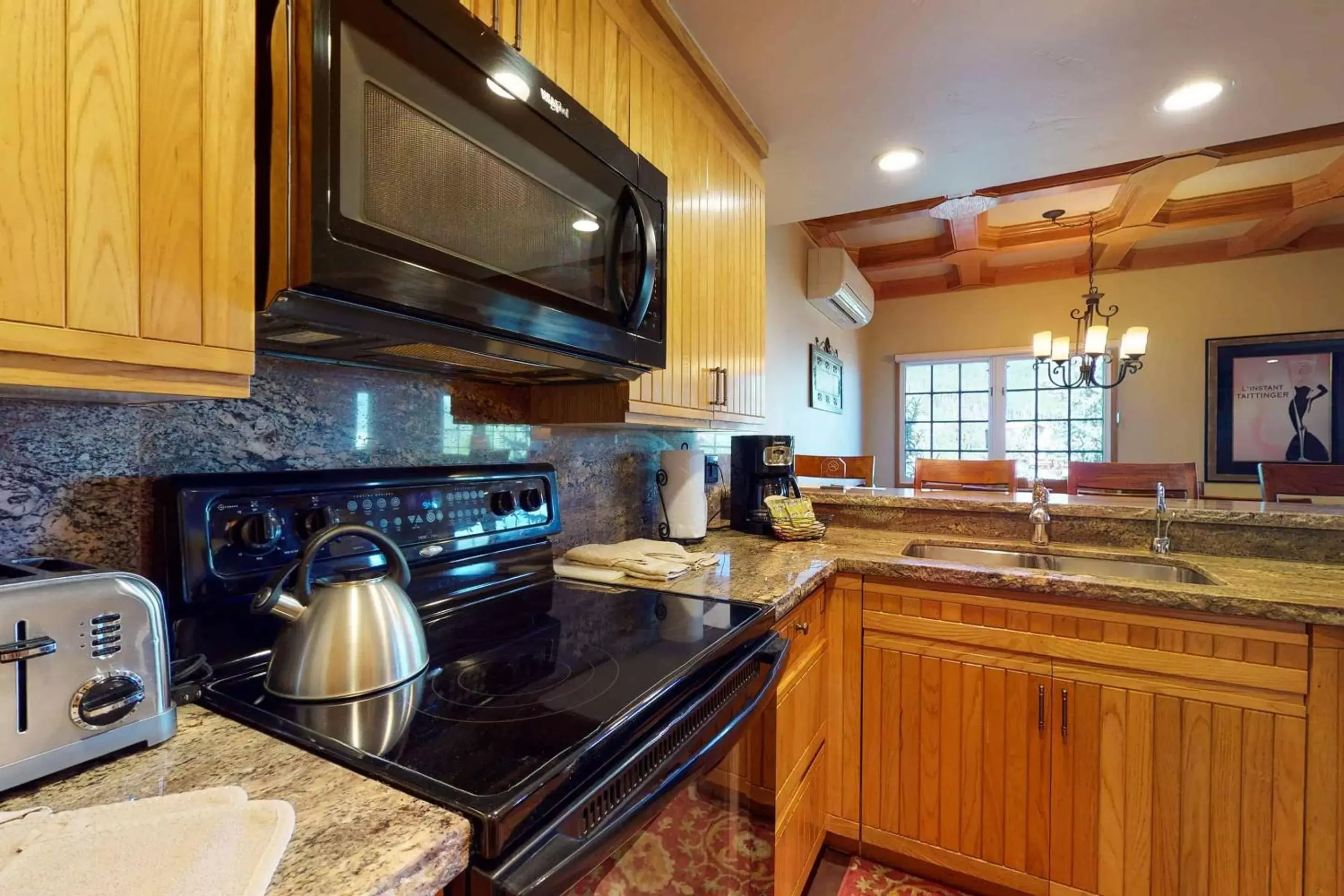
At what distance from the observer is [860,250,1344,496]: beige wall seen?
423 centimetres

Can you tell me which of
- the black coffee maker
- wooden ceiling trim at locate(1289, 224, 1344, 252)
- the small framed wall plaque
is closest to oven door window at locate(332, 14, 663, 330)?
the black coffee maker

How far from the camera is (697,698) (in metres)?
0.86

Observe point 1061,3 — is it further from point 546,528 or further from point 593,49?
point 546,528

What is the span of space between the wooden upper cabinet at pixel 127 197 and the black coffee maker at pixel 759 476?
1573 millimetres

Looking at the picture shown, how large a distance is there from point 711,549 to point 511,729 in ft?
3.84

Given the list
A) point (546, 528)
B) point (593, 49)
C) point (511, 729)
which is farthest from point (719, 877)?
point (593, 49)

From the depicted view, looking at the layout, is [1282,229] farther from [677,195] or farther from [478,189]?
[478,189]

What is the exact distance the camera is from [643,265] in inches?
45.1

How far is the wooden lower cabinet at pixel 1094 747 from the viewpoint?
4.09ft

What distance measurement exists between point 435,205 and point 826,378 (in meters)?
3.78

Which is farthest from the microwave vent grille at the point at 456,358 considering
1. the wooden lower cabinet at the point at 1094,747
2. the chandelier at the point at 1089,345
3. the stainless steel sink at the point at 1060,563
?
the chandelier at the point at 1089,345

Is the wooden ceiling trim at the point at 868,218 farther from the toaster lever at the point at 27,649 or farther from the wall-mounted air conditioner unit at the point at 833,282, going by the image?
the toaster lever at the point at 27,649

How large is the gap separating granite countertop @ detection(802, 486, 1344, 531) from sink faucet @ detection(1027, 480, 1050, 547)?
6 cm

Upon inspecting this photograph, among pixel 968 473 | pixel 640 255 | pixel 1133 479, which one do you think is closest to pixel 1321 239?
pixel 1133 479
